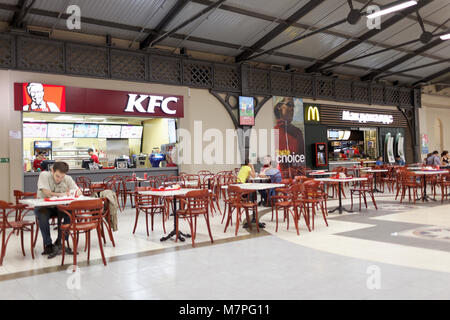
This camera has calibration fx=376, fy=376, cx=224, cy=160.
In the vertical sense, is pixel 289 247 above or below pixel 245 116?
below

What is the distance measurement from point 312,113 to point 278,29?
4.27 m

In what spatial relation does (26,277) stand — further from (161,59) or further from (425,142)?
(425,142)

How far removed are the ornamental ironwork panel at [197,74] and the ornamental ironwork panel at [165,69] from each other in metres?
0.24

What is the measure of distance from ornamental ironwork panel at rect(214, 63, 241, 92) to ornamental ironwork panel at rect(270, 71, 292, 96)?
1.44m

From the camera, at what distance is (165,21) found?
9328 mm

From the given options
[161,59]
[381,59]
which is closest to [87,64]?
[161,59]

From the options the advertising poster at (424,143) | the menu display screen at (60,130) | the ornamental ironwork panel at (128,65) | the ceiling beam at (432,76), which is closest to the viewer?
the ornamental ironwork panel at (128,65)

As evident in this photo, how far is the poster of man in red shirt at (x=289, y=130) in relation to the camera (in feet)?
42.7

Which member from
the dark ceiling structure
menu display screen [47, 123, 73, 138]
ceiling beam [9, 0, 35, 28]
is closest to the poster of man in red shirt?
the dark ceiling structure

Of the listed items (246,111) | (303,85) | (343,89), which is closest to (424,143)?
(343,89)

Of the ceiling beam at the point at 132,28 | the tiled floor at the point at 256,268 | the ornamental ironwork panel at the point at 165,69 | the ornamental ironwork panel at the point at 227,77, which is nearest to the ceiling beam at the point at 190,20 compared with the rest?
the ceiling beam at the point at 132,28

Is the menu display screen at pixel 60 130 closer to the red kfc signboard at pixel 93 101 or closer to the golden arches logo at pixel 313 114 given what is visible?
the red kfc signboard at pixel 93 101
